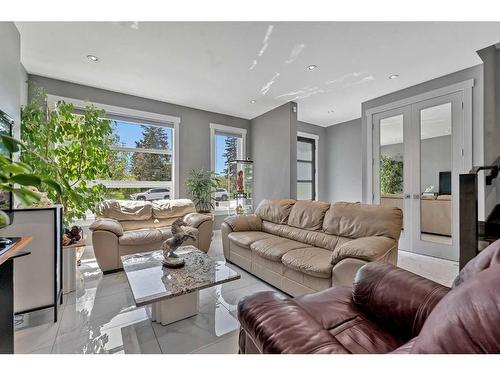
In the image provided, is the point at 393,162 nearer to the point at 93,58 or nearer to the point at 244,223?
the point at 244,223

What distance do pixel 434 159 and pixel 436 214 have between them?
828 millimetres

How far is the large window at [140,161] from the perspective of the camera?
13.5 ft

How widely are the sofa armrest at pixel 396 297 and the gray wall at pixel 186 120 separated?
401 centimetres

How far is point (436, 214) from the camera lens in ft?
11.4

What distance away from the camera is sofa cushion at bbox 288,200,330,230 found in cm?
286

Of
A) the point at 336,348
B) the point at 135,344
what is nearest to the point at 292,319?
the point at 336,348

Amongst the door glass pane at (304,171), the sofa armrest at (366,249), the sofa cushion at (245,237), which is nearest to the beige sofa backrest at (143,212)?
the sofa cushion at (245,237)

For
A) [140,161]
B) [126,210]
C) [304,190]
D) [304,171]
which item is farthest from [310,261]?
[304,171]

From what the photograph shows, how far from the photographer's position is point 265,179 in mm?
5211

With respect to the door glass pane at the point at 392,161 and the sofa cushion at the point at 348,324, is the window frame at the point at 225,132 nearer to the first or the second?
the door glass pane at the point at 392,161
